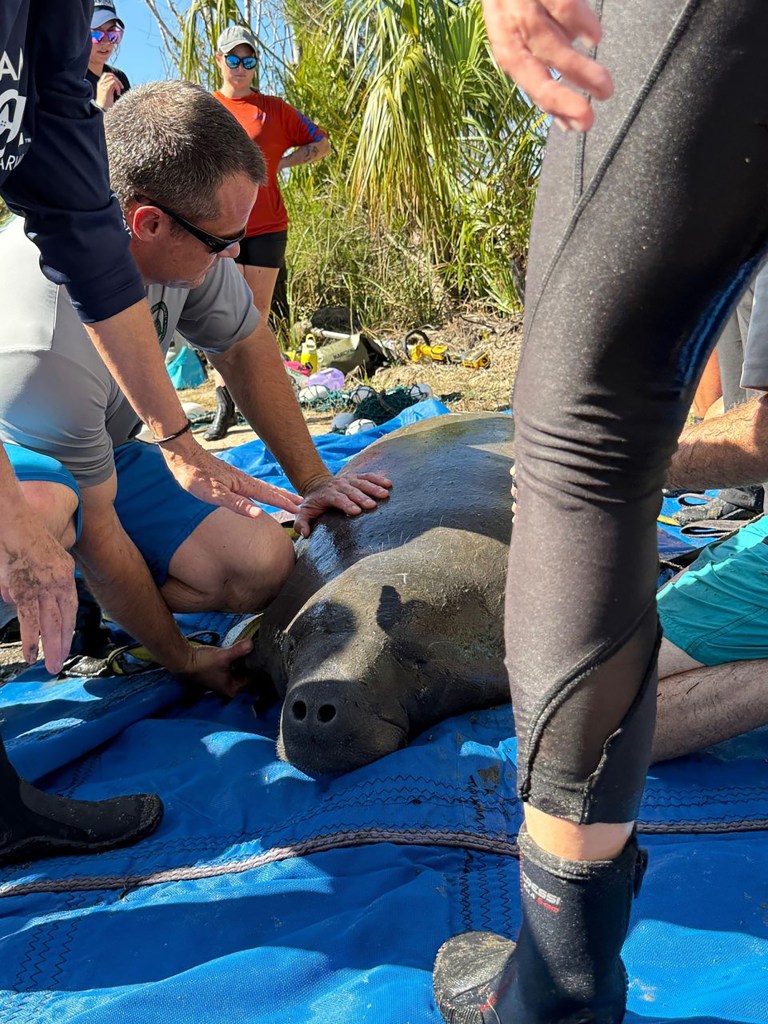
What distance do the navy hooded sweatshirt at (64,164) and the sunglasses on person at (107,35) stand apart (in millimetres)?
3400

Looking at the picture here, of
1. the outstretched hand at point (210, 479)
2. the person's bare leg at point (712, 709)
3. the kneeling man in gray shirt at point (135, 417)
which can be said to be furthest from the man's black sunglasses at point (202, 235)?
the person's bare leg at point (712, 709)

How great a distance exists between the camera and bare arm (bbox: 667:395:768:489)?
82.3 inches

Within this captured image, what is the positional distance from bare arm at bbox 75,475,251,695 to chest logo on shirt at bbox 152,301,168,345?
2.08ft

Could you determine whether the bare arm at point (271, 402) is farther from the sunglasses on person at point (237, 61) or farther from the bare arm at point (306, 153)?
the bare arm at point (306, 153)

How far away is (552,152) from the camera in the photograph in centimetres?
112

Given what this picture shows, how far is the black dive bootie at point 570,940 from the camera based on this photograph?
4.03ft

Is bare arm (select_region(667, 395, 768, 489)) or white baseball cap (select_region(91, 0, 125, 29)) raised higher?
white baseball cap (select_region(91, 0, 125, 29))

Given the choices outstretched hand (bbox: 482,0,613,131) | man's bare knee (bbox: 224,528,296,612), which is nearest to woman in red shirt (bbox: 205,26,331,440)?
man's bare knee (bbox: 224,528,296,612)

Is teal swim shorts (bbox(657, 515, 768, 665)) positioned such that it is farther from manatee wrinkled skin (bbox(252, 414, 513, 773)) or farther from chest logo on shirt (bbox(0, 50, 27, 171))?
chest logo on shirt (bbox(0, 50, 27, 171))

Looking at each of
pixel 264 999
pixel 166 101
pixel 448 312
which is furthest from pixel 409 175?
pixel 264 999

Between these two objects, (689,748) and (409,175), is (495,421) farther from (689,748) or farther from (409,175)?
(409,175)

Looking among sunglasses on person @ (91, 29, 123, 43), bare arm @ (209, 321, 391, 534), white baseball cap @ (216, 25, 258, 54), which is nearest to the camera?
bare arm @ (209, 321, 391, 534)

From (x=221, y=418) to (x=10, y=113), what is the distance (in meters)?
5.01

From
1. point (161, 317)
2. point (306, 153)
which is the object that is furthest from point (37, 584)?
point (306, 153)
